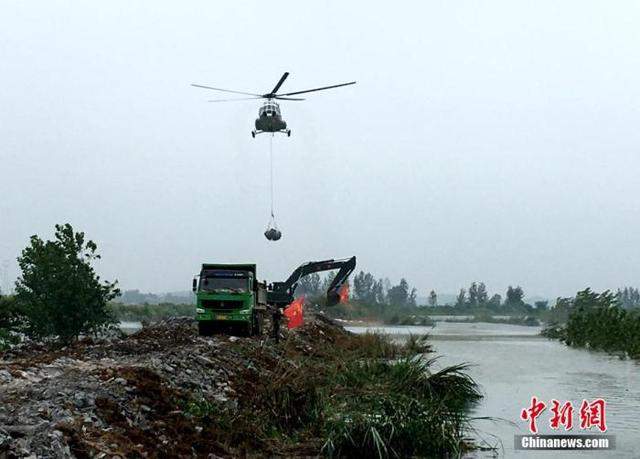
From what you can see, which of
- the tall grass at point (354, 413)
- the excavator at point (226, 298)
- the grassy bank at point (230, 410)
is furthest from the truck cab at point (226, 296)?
the tall grass at point (354, 413)

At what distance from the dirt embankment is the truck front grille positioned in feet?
26.7

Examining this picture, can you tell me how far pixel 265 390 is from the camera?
17.4 meters

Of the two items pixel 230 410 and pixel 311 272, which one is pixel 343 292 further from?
pixel 230 410

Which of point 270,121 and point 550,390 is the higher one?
point 270,121

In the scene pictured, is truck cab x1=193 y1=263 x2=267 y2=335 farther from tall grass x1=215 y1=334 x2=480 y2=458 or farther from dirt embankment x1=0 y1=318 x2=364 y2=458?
tall grass x1=215 y1=334 x2=480 y2=458

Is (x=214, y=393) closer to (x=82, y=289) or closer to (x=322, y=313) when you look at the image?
(x=82, y=289)

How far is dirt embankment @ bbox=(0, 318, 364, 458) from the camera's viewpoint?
430 inches

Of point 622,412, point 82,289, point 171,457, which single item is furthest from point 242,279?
point 171,457

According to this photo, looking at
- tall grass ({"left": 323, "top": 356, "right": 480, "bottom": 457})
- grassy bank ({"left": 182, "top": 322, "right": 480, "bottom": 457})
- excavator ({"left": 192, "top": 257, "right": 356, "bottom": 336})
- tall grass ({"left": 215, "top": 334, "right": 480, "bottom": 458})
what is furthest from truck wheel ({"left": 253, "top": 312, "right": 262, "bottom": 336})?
tall grass ({"left": 323, "top": 356, "right": 480, "bottom": 457})

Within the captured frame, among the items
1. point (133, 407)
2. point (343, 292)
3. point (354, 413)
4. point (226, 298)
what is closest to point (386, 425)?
point (354, 413)

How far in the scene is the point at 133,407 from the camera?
1355 cm

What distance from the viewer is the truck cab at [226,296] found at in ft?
98.4

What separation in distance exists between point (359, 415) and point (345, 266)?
4106 cm

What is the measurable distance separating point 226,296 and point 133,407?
16451 mm
